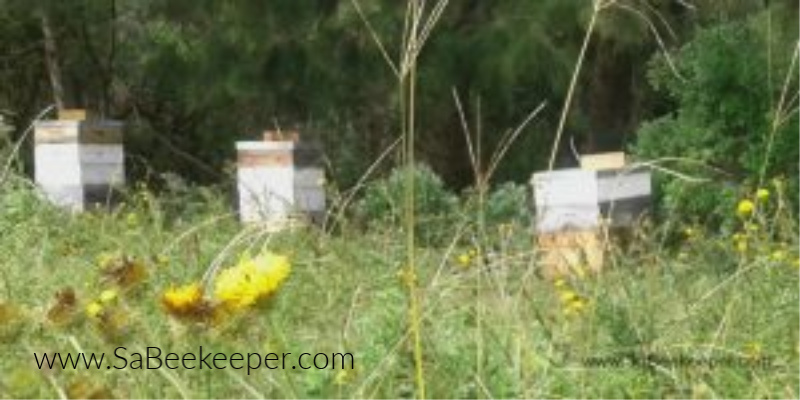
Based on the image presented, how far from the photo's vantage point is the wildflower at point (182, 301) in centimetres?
178

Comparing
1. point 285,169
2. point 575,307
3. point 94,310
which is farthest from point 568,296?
point 285,169

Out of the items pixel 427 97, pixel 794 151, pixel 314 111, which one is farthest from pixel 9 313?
pixel 314 111

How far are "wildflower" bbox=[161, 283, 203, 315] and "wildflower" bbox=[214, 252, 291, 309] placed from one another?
28 millimetres

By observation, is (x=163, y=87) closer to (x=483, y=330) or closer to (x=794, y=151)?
(x=794, y=151)

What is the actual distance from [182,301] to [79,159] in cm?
598

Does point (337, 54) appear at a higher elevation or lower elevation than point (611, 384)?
higher

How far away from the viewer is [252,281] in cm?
178

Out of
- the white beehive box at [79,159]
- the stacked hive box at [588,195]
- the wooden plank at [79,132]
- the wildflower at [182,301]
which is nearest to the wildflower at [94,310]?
the wildflower at [182,301]

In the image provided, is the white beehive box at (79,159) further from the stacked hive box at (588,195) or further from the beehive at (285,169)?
the stacked hive box at (588,195)

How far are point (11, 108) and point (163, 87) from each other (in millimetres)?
1905

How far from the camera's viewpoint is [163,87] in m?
11.6

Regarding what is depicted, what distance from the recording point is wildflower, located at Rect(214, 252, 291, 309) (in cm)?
178

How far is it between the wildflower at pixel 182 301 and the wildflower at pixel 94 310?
36 cm

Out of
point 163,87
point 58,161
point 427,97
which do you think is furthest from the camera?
point 163,87
